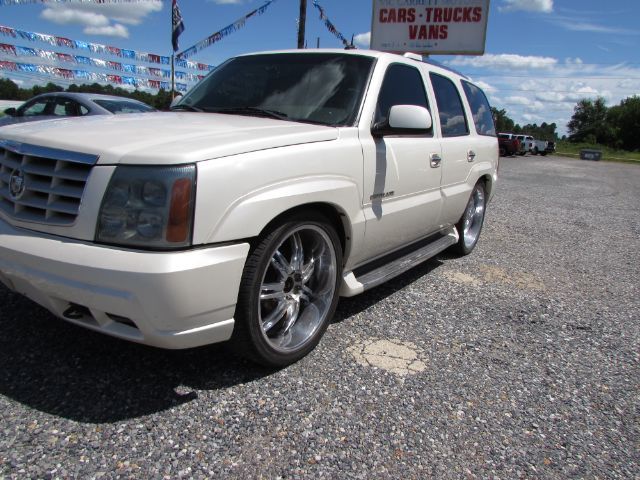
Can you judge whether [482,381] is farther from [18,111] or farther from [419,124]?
[18,111]

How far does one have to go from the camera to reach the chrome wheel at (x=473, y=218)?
17.6ft

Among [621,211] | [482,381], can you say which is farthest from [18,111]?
[621,211]

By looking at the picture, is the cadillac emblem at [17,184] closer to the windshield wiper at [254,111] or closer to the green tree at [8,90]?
the windshield wiper at [254,111]

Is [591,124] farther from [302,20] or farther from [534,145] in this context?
[302,20]

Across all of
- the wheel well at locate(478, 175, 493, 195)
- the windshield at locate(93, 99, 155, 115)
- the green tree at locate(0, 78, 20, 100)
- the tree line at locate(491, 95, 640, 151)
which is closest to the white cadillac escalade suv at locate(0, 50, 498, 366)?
the wheel well at locate(478, 175, 493, 195)

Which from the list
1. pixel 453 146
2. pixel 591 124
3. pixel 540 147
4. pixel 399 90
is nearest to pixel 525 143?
pixel 540 147

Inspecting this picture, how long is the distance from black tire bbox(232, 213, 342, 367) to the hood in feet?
1.45

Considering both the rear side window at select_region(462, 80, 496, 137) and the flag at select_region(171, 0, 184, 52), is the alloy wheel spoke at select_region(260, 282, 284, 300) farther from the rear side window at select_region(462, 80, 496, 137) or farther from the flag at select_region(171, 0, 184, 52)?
the flag at select_region(171, 0, 184, 52)

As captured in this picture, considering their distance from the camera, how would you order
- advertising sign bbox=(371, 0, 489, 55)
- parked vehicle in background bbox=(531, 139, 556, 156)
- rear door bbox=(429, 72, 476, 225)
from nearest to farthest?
rear door bbox=(429, 72, 476, 225) → advertising sign bbox=(371, 0, 489, 55) → parked vehicle in background bbox=(531, 139, 556, 156)

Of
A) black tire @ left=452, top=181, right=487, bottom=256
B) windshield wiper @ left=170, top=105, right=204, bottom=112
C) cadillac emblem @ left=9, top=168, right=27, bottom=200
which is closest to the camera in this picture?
cadillac emblem @ left=9, top=168, right=27, bottom=200

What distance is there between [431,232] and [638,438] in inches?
89.9

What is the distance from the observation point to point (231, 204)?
85.6 inches

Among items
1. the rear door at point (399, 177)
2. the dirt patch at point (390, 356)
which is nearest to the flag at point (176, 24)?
the rear door at point (399, 177)

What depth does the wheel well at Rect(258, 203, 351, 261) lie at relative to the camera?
250 centimetres
